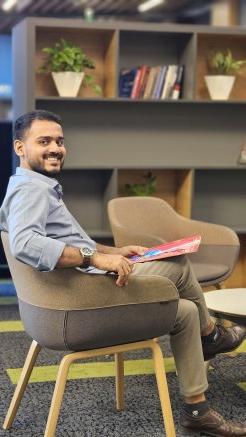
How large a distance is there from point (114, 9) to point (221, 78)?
36.6ft

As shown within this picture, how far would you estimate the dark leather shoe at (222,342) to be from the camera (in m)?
2.69

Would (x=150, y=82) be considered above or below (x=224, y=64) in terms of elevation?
below

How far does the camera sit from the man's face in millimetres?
2451

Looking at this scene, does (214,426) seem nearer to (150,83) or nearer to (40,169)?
(40,169)

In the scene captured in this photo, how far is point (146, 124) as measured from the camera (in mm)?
4945

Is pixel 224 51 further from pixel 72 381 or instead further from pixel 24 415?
pixel 24 415

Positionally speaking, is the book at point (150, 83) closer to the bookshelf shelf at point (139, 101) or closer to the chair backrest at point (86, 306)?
the bookshelf shelf at point (139, 101)

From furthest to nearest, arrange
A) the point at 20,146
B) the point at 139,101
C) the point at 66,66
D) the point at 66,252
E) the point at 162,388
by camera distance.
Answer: the point at 139,101 → the point at 66,66 → the point at 20,146 → the point at 162,388 → the point at 66,252

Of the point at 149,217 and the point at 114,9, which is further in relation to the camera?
the point at 114,9

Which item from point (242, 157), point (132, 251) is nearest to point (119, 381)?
point (132, 251)

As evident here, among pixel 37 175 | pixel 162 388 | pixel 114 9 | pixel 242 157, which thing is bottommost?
pixel 162 388

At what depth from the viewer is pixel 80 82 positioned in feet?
15.2

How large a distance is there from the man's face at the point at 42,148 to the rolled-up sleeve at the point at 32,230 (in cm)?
15

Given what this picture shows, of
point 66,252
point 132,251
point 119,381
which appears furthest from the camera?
point 119,381
